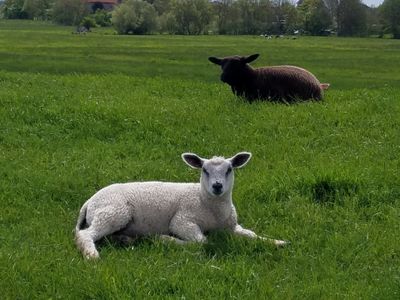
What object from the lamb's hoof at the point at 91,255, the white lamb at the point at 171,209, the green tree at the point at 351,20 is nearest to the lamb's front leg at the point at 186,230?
the white lamb at the point at 171,209

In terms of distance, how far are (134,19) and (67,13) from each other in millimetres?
44534

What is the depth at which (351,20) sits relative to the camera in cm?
16050

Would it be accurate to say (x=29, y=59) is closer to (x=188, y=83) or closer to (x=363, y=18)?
(x=188, y=83)

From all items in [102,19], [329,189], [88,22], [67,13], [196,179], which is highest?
→ [329,189]

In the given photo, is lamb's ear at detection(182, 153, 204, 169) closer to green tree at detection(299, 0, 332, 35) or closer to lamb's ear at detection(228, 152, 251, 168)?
lamb's ear at detection(228, 152, 251, 168)

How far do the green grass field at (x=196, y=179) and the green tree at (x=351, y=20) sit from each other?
144 meters

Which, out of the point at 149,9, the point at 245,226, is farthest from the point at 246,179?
the point at 149,9

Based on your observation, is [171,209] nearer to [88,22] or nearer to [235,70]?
[235,70]

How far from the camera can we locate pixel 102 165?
1093 centimetres

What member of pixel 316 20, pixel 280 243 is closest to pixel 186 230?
pixel 280 243

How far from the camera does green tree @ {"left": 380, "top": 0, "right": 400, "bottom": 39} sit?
143m

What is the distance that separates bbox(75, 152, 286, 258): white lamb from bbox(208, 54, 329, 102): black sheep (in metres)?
9.22

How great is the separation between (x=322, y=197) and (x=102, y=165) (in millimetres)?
3668

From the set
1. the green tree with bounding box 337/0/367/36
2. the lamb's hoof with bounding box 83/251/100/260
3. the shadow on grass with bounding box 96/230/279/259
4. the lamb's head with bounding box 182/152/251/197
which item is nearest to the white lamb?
the lamb's head with bounding box 182/152/251/197
